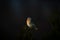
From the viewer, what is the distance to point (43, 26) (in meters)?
1.85

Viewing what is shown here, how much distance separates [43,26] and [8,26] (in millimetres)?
540

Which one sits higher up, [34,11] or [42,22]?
[34,11]

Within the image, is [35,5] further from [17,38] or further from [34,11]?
[17,38]

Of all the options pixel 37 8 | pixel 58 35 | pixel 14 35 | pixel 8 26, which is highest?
pixel 37 8

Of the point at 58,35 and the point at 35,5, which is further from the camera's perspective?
the point at 35,5

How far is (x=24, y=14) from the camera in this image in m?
1.91

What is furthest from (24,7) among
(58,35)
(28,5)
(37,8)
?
(58,35)

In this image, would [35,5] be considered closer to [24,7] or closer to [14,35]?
[24,7]

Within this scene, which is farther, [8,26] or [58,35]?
[8,26]

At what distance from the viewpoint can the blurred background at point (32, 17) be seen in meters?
1.82

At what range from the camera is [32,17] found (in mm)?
1869

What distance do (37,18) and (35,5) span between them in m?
0.21

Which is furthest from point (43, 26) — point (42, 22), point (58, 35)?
point (58, 35)

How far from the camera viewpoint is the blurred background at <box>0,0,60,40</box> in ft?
5.98
